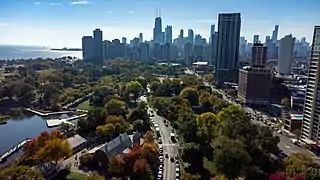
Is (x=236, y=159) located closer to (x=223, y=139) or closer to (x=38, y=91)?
(x=223, y=139)

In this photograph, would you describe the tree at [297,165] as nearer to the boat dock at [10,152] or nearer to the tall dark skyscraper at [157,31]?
the boat dock at [10,152]

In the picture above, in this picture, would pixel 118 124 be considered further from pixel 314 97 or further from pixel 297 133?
pixel 314 97

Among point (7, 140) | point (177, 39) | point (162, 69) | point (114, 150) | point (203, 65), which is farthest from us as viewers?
point (177, 39)

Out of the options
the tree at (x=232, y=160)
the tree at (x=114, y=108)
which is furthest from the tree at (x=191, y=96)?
the tree at (x=232, y=160)

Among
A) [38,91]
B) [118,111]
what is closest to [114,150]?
[118,111]

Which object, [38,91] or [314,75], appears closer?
[314,75]

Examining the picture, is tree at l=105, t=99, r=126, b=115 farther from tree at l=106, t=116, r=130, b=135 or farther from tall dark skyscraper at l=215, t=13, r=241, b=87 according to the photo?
tall dark skyscraper at l=215, t=13, r=241, b=87

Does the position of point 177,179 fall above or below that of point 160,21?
below

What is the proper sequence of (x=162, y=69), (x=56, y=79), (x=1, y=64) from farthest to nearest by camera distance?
1. (x=1, y=64)
2. (x=162, y=69)
3. (x=56, y=79)
